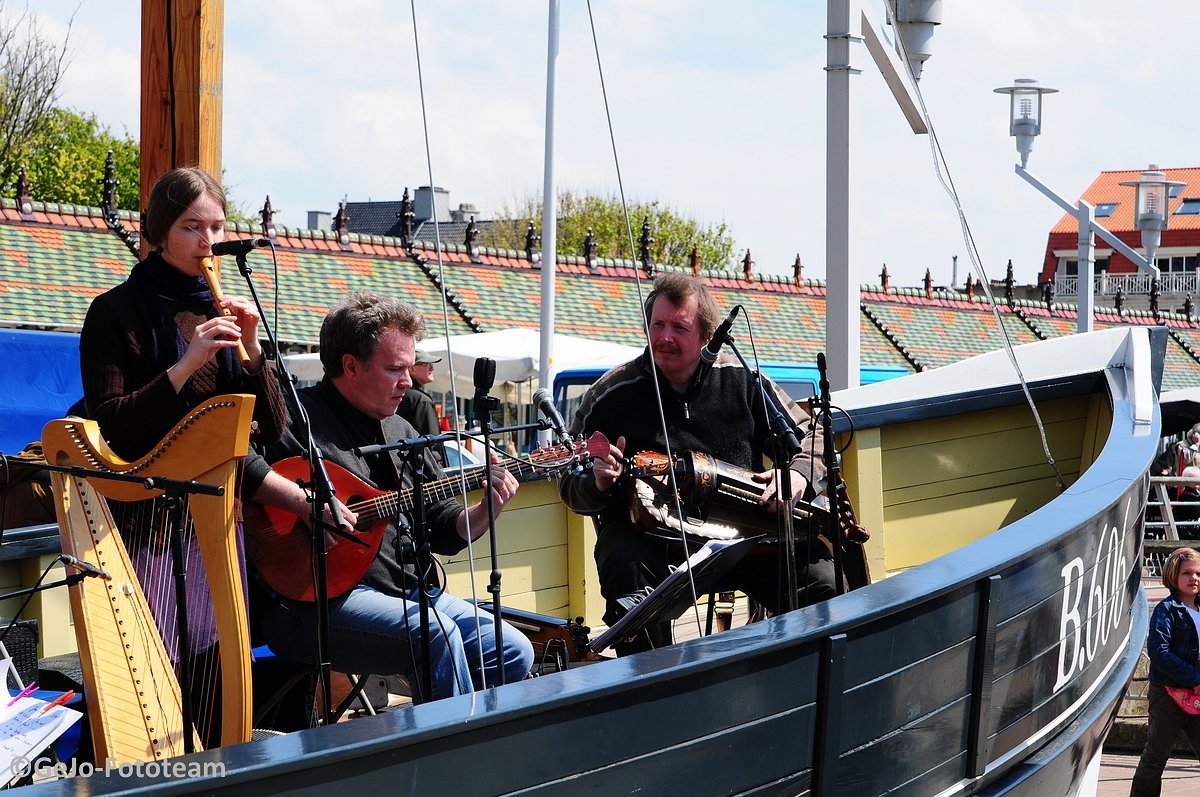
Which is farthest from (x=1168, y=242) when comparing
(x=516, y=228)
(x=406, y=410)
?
(x=406, y=410)

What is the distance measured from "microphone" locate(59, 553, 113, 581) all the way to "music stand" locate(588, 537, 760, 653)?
1.36m

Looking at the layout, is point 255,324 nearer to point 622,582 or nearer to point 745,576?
point 622,582

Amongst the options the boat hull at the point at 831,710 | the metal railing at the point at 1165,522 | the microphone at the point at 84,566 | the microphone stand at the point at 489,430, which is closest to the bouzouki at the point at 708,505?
the boat hull at the point at 831,710

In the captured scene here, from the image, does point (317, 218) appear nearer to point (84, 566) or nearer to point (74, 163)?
point (74, 163)

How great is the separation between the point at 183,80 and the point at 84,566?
2292 millimetres

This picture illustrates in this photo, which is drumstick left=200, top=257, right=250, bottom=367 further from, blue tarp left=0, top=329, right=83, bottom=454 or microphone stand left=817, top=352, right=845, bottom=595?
blue tarp left=0, top=329, right=83, bottom=454

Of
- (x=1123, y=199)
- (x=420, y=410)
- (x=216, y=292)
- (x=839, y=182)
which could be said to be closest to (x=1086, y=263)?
(x=839, y=182)

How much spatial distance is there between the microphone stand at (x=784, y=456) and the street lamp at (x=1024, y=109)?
10.2 metres

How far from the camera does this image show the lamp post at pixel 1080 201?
14172 mm

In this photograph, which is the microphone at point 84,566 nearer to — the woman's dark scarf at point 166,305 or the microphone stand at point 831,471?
the woman's dark scarf at point 166,305

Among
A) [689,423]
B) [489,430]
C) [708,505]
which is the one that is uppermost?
[489,430]

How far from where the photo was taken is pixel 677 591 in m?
3.95

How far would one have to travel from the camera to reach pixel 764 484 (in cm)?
498

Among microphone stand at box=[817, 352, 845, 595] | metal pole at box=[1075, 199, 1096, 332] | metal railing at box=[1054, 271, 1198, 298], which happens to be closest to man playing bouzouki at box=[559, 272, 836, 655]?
microphone stand at box=[817, 352, 845, 595]
